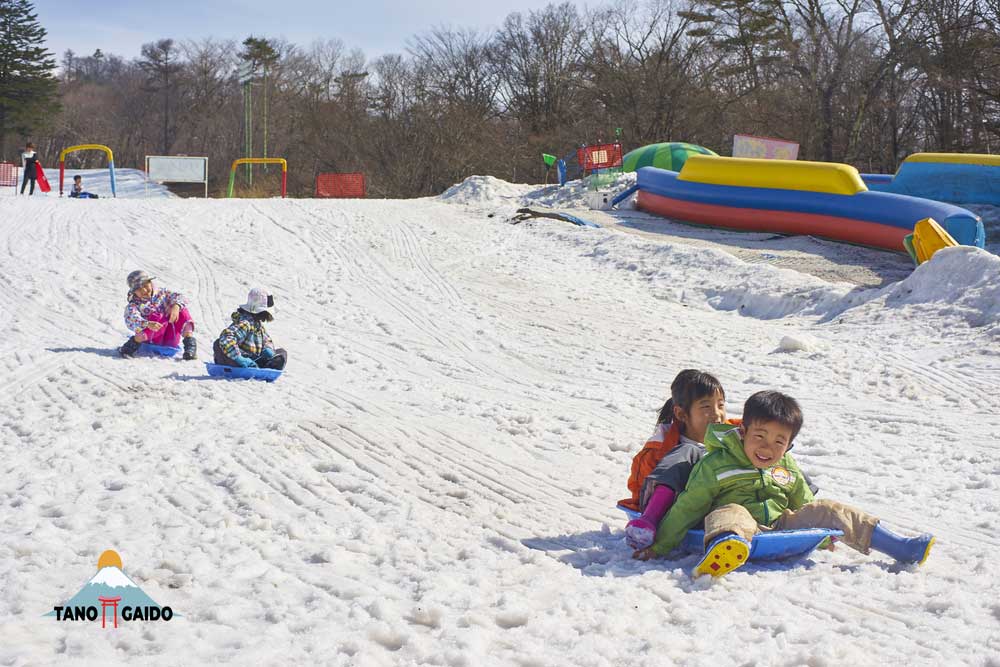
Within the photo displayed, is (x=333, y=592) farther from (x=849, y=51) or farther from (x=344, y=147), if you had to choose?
(x=344, y=147)

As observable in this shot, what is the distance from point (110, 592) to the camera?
3500mm

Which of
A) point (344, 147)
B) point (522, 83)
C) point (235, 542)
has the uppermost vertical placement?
point (522, 83)

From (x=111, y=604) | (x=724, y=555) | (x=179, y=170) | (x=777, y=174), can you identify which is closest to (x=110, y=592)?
(x=111, y=604)

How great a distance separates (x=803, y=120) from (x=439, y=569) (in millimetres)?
27156

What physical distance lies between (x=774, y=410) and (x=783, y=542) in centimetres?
54

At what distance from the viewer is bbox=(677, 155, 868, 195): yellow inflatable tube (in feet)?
48.4

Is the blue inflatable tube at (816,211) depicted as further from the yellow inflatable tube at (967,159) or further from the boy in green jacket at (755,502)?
the boy in green jacket at (755,502)

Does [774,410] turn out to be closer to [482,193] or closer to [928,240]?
[928,240]

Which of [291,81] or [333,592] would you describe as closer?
[333,592]

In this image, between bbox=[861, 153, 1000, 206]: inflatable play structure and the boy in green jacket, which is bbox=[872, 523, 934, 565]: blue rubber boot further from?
bbox=[861, 153, 1000, 206]: inflatable play structure

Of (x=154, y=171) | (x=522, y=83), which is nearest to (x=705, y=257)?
(x=154, y=171)

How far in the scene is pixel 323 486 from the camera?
198 inches

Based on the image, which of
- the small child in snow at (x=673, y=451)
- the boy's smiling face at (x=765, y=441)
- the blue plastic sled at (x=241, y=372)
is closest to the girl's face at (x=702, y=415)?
the small child in snow at (x=673, y=451)

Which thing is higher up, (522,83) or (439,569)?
(522,83)
